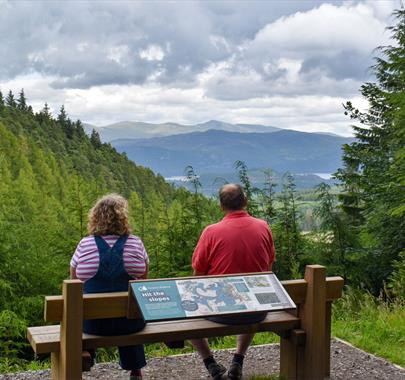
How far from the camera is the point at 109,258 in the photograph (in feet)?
15.0

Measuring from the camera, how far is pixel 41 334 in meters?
4.65

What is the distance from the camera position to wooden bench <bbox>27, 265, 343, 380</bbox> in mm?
4250

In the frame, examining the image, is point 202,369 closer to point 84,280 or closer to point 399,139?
point 84,280

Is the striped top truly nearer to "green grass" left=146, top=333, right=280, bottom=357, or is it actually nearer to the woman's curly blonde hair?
the woman's curly blonde hair

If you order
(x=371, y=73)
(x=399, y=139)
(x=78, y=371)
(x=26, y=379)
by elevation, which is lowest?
(x=26, y=379)

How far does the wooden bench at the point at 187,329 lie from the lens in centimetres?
425

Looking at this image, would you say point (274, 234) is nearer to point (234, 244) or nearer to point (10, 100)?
point (234, 244)

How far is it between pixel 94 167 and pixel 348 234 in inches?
3576

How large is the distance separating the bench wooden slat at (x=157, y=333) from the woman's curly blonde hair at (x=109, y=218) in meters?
0.74

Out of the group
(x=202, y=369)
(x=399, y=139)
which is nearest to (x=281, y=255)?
(x=399, y=139)

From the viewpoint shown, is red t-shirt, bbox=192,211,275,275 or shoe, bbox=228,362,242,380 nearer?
red t-shirt, bbox=192,211,275,275

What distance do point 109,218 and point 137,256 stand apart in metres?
0.34

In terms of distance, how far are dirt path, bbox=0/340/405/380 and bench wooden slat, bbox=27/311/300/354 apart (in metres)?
0.86

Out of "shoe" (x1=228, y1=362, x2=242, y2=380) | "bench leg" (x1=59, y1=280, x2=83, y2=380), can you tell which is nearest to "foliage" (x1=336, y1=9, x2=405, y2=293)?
"shoe" (x1=228, y1=362, x2=242, y2=380)
